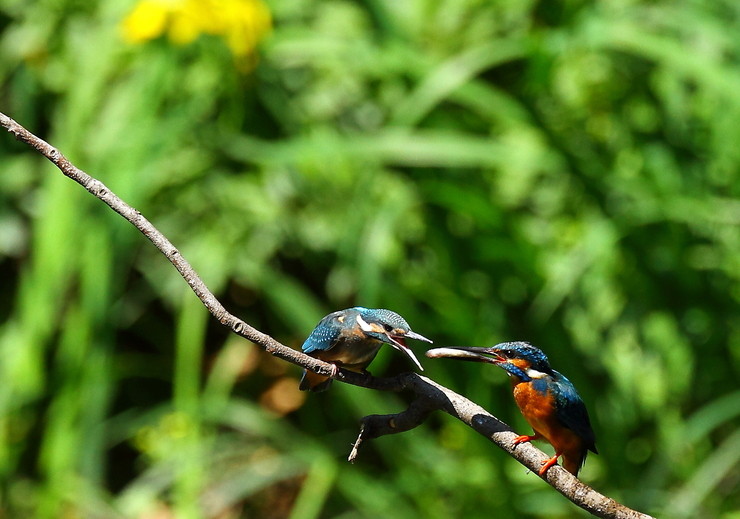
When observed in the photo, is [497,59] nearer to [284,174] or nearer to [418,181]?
[418,181]

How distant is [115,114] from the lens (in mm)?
3783

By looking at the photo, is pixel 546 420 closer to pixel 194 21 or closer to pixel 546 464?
pixel 546 464

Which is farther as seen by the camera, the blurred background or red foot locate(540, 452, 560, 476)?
the blurred background

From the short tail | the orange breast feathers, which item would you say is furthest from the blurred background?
the orange breast feathers

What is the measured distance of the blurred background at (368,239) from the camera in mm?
3062

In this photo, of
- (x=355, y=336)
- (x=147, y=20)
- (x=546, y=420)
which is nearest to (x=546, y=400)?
(x=546, y=420)

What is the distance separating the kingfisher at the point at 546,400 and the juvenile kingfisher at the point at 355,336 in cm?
10

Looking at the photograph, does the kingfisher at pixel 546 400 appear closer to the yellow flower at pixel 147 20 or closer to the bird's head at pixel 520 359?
the bird's head at pixel 520 359

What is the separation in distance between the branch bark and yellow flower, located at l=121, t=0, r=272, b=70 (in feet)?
8.74

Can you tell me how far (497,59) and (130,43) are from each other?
157 centimetres

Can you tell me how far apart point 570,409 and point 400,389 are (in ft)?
0.85

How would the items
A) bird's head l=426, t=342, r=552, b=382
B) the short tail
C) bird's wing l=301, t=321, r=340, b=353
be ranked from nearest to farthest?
bird's head l=426, t=342, r=552, b=382 < bird's wing l=301, t=321, r=340, b=353 < the short tail

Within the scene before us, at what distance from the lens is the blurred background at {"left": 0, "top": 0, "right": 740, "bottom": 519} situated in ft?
10.0

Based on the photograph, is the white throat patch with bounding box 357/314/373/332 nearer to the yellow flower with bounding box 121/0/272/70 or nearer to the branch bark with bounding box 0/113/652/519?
the branch bark with bounding box 0/113/652/519
